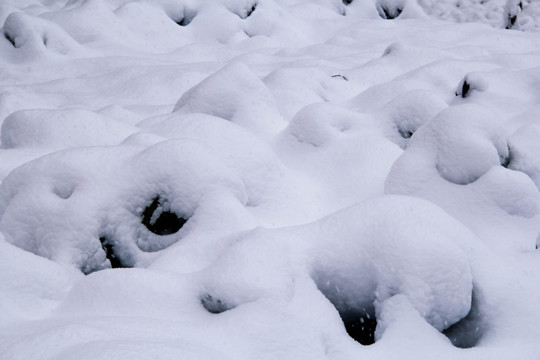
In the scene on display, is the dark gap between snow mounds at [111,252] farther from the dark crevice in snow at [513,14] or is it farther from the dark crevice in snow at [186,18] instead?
the dark crevice in snow at [513,14]

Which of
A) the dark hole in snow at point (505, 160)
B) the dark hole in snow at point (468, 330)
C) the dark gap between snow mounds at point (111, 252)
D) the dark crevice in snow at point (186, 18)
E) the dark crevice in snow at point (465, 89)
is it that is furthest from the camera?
the dark crevice in snow at point (186, 18)

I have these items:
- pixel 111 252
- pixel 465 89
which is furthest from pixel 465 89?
pixel 111 252

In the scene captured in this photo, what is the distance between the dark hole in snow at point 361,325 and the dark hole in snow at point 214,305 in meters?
0.42

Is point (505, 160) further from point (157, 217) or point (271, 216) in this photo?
point (157, 217)

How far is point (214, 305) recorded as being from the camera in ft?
4.78

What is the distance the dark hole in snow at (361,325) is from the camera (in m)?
1.60

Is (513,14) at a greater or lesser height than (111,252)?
lesser

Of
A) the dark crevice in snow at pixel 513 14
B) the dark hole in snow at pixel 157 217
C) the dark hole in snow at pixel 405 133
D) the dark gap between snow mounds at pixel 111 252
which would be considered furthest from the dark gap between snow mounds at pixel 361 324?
the dark crevice in snow at pixel 513 14

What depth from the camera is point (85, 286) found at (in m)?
1.52

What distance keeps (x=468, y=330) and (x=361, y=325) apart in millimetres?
342

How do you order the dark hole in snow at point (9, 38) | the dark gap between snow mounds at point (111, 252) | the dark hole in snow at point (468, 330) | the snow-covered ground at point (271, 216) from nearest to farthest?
the snow-covered ground at point (271, 216)
the dark hole in snow at point (468, 330)
the dark gap between snow mounds at point (111, 252)
the dark hole in snow at point (9, 38)

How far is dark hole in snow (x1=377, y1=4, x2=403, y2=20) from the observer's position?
24.6 feet

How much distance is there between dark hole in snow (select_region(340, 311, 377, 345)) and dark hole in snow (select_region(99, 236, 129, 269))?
0.93 metres

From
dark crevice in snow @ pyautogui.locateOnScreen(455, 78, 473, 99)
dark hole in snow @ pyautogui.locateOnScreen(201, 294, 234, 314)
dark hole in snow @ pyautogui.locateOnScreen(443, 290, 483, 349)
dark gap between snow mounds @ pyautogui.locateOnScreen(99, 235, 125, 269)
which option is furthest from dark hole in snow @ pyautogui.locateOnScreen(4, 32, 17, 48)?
dark hole in snow @ pyautogui.locateOnScreen(443, 290, 483, 349)
